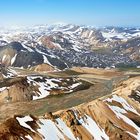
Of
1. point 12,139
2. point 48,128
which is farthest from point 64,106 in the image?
point 12,139

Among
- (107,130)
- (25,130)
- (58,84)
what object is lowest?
(58,84)

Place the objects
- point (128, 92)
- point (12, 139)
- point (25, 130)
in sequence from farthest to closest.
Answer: point (128, 92) → point (25, 130) → point (12, 139)

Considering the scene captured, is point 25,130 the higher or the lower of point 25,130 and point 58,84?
the higher

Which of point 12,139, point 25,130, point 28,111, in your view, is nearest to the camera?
point 12,139

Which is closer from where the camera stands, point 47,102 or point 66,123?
point 66,123

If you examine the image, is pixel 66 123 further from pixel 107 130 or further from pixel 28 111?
pixel 28 111

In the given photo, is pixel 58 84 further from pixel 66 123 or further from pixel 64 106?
pixel 66 123
